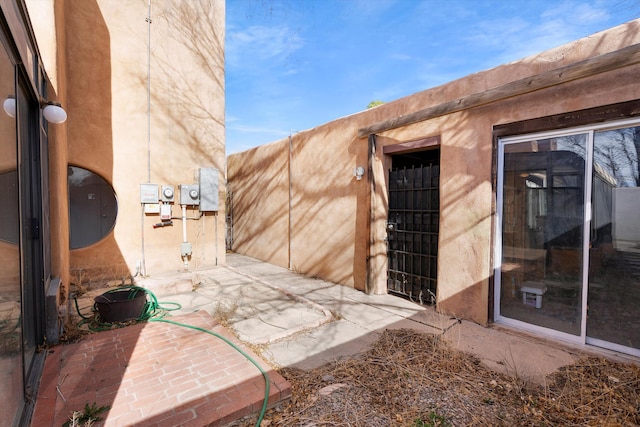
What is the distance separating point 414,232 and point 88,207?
8488 mm

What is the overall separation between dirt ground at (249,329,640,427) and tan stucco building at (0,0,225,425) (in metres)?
2.38

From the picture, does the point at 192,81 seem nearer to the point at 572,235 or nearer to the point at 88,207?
the point at 88,207

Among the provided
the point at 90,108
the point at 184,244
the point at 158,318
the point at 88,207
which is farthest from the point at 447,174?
the point at 88,207

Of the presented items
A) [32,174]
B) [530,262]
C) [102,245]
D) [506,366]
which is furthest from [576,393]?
[102,245]

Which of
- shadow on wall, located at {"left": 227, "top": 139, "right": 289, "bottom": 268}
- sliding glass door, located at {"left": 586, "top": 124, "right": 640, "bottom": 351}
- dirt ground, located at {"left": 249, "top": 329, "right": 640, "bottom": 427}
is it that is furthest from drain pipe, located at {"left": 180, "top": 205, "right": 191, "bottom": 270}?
sliding glass door, located at {"left": 586, "top": 124, "right": 640, "bottom": 351}

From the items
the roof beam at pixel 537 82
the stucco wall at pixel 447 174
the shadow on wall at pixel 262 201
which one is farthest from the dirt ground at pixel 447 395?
the shadow on wall at pixel 262 201

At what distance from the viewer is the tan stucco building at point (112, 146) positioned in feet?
9.89

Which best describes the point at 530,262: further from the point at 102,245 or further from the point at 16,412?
the point at 102,245

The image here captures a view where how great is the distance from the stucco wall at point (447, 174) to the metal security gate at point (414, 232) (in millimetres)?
191

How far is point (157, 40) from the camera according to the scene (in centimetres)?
618

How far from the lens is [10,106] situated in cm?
226

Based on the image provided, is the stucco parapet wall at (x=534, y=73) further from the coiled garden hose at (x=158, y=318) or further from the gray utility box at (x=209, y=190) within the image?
the gray utility box at (x=209, y=190)

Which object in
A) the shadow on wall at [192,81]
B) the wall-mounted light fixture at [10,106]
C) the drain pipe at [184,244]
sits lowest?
the drain pipe at [184,244]

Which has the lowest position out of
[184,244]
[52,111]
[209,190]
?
[184,244]
